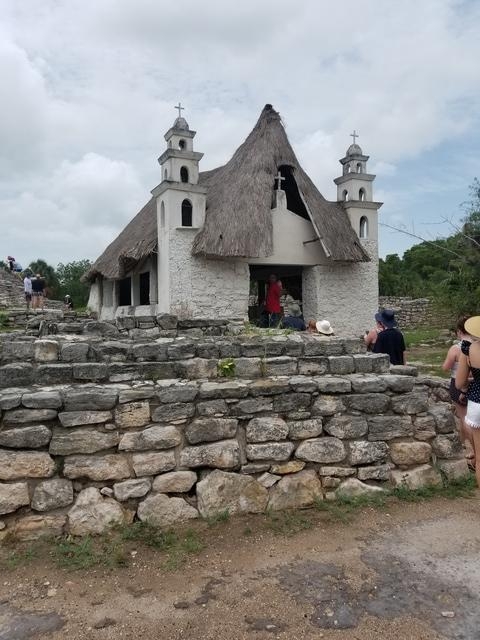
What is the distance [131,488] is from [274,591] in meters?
1.26

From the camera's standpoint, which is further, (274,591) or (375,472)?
(375,472)

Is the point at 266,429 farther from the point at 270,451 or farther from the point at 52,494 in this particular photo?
the point at 52,494

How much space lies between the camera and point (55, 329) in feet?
23.2

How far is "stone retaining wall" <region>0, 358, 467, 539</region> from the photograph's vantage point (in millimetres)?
3477

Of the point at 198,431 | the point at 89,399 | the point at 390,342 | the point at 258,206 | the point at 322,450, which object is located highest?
the point at 258,206

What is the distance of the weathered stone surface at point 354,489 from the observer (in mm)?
4059

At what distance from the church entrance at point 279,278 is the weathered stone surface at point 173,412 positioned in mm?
11844

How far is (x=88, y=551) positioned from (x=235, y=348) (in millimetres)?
2071

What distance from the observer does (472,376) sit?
425 centimetres

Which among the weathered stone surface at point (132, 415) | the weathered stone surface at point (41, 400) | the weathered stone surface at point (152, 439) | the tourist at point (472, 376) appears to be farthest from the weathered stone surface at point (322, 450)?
the weathered stone surface at point (41, 400)

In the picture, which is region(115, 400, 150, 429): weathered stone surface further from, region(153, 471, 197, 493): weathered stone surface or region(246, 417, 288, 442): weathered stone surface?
region(246, 417, 288, 442): weathered stone surface

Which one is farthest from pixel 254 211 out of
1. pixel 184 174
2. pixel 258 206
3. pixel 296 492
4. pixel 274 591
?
pixel 274 591

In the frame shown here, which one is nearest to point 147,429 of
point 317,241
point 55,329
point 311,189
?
point 55,329

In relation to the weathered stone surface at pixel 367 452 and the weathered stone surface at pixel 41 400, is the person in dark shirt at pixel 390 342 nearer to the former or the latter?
the weathered stone surface at pixel 367 452
